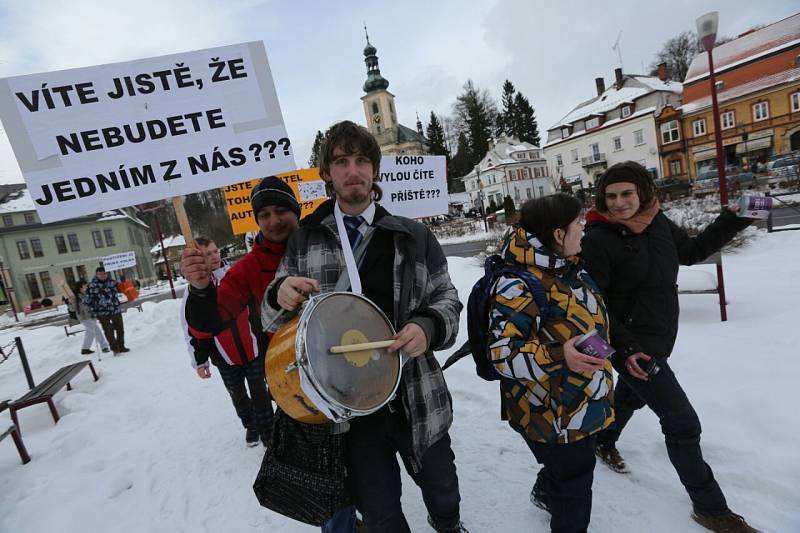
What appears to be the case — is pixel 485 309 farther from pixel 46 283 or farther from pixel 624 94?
pixel 624 94

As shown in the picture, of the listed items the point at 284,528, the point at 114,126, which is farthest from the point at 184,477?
the point at 114,126

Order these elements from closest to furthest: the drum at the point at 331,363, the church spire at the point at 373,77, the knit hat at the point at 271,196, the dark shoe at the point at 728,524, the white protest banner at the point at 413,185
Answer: the drum at the point at 331,363 < the dark shoe at the point at 728,524 < the knit hat at the point at 271,196 < the white protest banner at the point at 413,185 < the church spire at the point at 373,77

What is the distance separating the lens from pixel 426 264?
1915 mm

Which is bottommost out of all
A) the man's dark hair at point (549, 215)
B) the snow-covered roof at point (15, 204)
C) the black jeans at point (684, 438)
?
the black jeans at point (684, 438)

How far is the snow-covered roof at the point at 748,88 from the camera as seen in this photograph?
30434 mm

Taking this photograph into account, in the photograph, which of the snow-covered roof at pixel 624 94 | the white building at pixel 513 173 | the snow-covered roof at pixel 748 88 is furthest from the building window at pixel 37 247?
the snow-covered roof at pixel 748 88

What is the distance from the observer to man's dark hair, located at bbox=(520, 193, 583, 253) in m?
1.81

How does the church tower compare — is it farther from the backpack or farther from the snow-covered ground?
the backpack

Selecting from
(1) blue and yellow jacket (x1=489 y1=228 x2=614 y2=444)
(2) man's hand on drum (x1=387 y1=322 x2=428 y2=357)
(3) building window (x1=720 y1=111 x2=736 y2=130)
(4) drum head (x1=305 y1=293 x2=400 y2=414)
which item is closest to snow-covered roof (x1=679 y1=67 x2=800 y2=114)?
(3) building window (x1=720 y1=111 x2=736 y2=130)

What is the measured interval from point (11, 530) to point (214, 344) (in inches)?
72.9

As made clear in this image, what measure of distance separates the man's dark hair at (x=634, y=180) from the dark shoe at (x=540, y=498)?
169 cm

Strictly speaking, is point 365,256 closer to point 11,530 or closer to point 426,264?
point 426,264

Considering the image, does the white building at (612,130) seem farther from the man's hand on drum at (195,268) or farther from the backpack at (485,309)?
the man's hand on drum at (195,268)

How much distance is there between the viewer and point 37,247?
3631 centimetres
